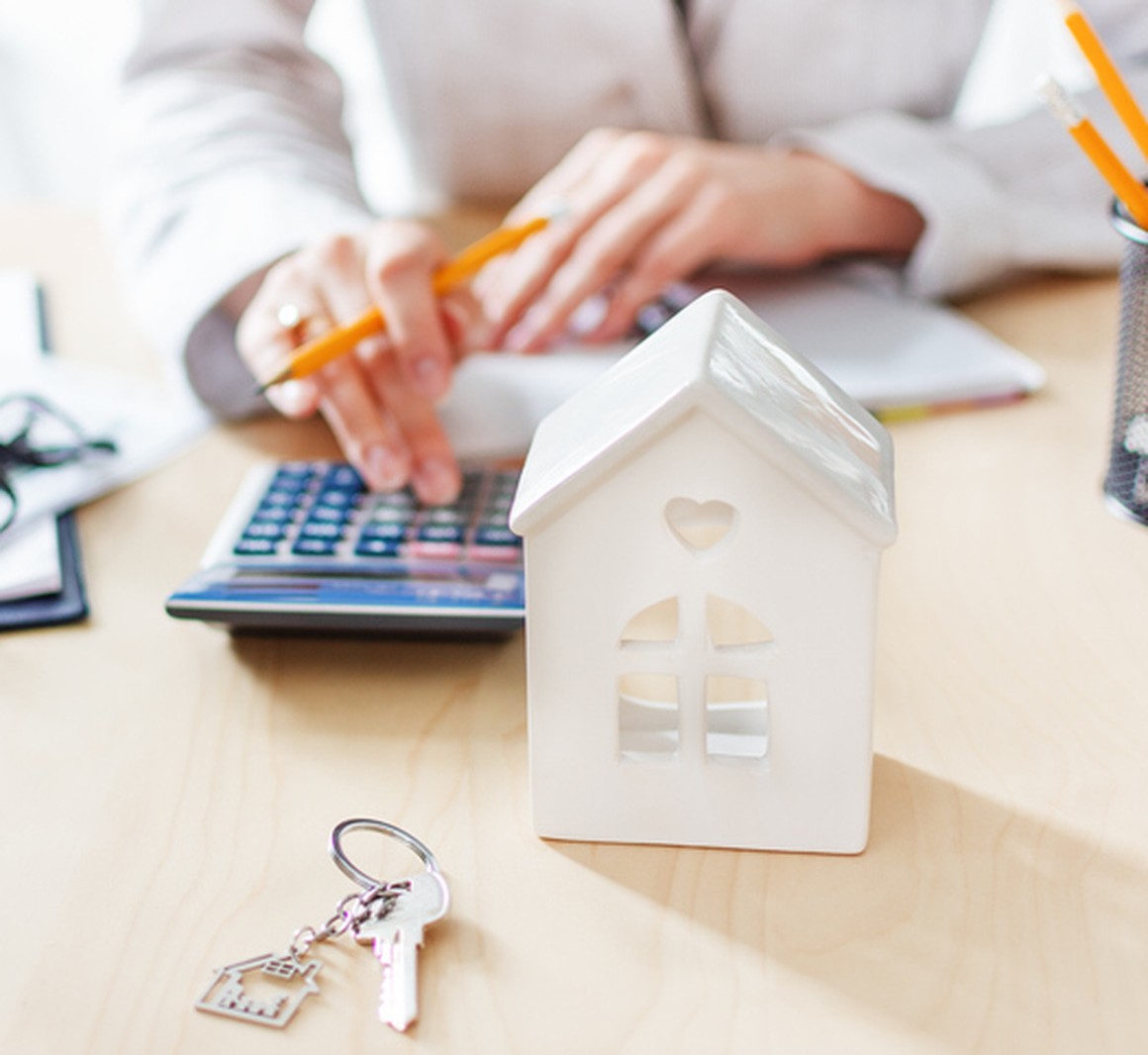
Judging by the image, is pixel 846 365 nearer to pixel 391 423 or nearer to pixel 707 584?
pixel 391 423

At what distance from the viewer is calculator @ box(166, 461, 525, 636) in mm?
473

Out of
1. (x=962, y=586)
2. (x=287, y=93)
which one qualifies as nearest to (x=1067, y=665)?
(x=962, y=586)

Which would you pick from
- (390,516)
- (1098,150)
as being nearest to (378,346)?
(390,516)

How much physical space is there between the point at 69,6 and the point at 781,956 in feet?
6.74

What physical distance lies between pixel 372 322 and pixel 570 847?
312 mm

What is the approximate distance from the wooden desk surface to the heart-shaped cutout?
2.7 inches

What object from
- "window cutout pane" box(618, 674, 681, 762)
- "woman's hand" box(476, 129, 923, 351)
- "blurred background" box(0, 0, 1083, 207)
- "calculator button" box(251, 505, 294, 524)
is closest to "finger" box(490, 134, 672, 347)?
"woman's hand" box(476, 129, 923, 351)

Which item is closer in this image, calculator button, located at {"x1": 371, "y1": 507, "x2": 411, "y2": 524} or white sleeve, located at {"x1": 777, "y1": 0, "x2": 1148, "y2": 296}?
calculator button, located at {"x1": 371, "y1": 507, "x2": 411, "y2": 524}

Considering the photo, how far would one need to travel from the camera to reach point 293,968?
349 millimetres

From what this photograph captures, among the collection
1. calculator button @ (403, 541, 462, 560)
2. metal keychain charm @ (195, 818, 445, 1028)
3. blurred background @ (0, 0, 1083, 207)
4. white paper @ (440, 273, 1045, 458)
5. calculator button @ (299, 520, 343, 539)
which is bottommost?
blurred background @ (0, 0, 1083, 207)

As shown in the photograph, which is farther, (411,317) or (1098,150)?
(411,317)

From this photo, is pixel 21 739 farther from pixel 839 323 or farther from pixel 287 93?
pixel 287 93

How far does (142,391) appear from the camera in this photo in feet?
2.33

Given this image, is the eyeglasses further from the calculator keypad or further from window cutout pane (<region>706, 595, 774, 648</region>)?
window cutout pane (<region>706, 595, 774, 648</region>)
